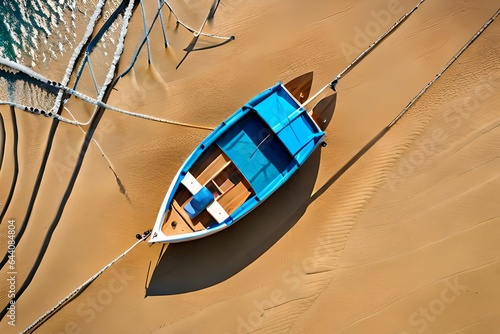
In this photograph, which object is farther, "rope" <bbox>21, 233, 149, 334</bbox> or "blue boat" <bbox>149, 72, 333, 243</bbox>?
"rope" <bbox>21, 233, 149, 334</bbox>

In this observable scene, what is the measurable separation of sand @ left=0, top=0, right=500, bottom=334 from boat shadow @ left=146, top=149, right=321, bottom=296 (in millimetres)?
33

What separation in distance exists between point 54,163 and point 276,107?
5.34 metres

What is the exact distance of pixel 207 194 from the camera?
8.32 m

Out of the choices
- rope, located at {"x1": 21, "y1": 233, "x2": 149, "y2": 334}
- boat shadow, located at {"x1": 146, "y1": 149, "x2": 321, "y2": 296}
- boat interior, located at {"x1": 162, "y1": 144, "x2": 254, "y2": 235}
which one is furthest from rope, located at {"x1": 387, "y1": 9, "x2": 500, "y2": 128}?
rope, located at {"x1": 21, "y1": 233, "x2": 149, "y2": 334}

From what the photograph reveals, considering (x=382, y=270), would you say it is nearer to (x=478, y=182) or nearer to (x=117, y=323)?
(x=478, y=182)

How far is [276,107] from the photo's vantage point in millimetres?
8656

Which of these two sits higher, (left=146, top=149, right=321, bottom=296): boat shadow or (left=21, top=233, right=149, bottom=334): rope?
(left=21, top=233, right=149, bottom=334): rope

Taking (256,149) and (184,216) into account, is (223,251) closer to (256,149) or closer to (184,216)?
(184,216)

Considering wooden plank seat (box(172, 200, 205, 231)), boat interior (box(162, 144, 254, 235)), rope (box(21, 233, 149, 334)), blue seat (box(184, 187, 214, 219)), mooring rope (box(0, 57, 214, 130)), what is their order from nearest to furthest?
blue seat (box(184, 187, 214, 219)) → boat interior (box(162, 144, 254, 235)) → wooden plank seat (box(172, 200, 205, 231)) → rope (box(21, 233, 149, 334)) → mooring rope (box(0, 57, 214, 130))

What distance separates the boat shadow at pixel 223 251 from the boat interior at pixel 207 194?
72 centimetres

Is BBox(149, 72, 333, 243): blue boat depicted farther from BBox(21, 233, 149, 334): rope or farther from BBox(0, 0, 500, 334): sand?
BBox(21, 233, 149, 334): rope

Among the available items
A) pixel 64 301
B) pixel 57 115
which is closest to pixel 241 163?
pixel 57 115

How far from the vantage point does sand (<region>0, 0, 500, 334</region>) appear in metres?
9.16

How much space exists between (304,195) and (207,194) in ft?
7.71
